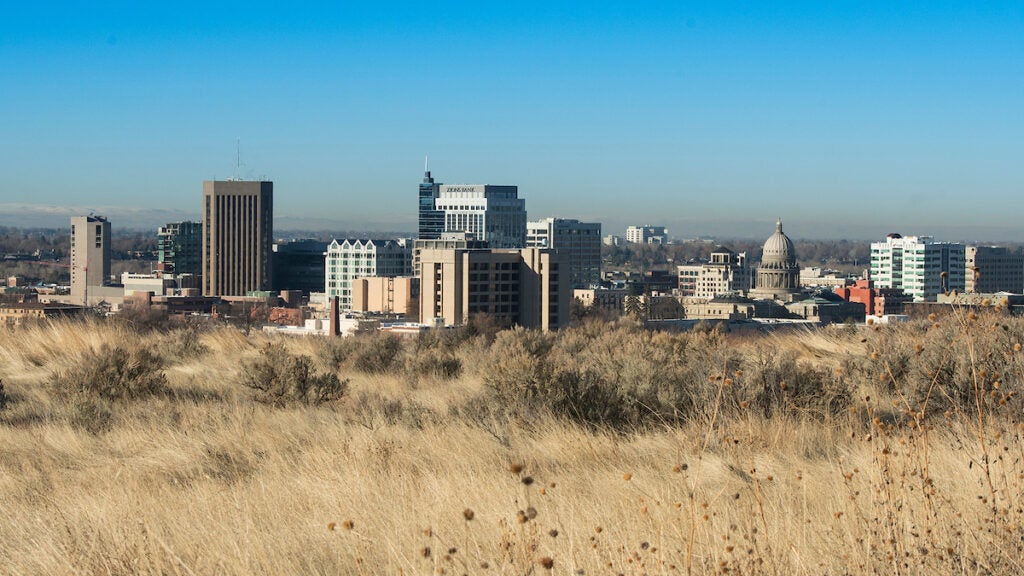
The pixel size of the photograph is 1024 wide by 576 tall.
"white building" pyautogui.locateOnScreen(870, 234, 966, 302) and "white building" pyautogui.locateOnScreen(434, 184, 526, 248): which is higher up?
"white building" pyautogui.locateOnScreen(434, 184, 526, 248)

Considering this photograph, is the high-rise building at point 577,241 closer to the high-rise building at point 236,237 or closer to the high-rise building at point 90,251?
the high-rise building at point 236,237

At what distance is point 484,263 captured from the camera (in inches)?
2815

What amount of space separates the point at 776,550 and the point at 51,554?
10.1ft

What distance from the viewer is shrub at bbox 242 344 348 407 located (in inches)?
429

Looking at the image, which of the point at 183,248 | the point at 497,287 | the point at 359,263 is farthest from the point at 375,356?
the point at 183,248

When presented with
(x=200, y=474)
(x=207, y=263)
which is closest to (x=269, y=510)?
(x=200, y=474)

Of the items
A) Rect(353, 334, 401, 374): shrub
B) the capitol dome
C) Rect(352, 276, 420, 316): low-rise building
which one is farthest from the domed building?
Rect(353, 334, 401, 374): shrub

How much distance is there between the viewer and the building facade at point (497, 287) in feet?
231

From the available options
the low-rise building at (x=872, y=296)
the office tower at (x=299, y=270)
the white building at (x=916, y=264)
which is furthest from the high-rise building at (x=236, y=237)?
the white building at (x=916, y=264)

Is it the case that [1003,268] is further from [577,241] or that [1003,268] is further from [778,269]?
[577,241]

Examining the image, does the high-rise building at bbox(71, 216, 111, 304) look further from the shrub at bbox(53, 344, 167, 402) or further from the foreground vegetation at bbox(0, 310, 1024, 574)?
the foreground vegetation at bbox(0, 310, 1024, 574)

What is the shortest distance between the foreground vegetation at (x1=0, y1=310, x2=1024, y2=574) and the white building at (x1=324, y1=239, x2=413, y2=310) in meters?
126

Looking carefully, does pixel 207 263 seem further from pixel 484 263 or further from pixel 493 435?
pixel 493 435

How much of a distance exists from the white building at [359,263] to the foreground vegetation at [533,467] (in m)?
126
